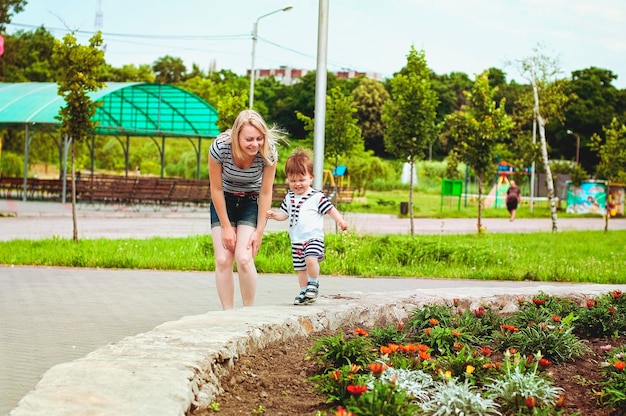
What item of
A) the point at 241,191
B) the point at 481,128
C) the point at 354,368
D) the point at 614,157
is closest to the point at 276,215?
the point at 241,191

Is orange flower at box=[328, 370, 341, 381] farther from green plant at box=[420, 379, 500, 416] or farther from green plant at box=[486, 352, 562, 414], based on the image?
green plant at box=[486, 352, 562, 414]

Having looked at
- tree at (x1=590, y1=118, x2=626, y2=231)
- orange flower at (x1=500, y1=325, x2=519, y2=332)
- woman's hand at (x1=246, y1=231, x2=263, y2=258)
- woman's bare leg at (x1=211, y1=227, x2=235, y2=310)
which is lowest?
orange flower at (x1=500, y1=325, x2=519, y2=332)

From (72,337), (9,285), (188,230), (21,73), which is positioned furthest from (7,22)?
(72,337)

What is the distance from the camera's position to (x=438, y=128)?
22.1m

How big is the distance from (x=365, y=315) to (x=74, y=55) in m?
11.2


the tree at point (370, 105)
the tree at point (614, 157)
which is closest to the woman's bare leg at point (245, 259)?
the tree at point (614, 157)

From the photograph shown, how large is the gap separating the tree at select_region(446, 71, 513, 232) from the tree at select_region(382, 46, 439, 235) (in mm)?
2404

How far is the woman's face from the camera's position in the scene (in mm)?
6531

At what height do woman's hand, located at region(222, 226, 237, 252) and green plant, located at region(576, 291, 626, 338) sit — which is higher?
woman's hand, located at region(222, 226, 237, 252)

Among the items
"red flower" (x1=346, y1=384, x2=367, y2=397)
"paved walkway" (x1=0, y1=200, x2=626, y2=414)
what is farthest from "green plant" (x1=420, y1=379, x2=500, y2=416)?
"paved walkway" (x1=0, y1=200, x2=626, y2=414)

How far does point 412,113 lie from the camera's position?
2156cm

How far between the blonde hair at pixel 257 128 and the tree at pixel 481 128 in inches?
704

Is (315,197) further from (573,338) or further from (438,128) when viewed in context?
(438,128)

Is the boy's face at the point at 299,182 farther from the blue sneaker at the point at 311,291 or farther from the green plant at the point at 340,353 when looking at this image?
the green plant at the point at 340,353
